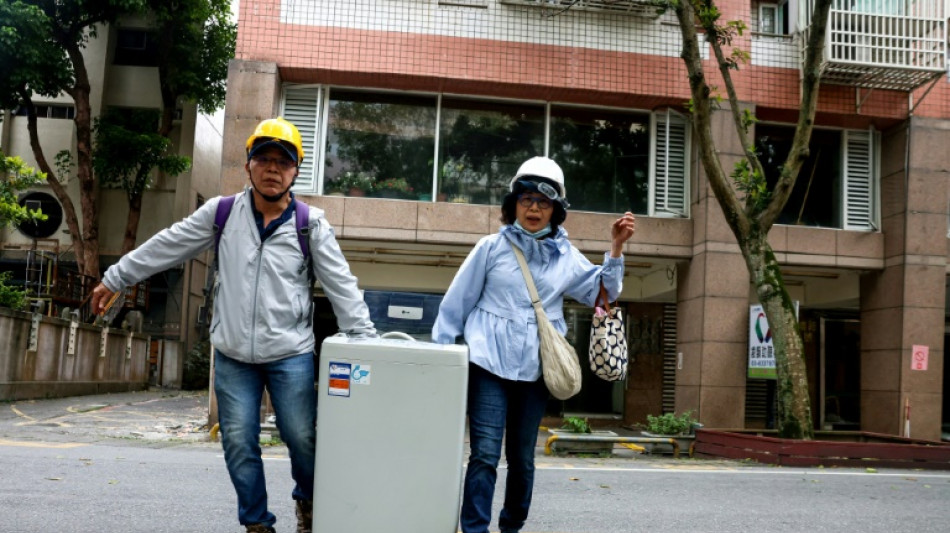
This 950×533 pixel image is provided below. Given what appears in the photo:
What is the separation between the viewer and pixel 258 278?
3.96m

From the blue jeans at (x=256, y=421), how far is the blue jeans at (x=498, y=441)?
70 cm

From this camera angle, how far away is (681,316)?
15.1 meters

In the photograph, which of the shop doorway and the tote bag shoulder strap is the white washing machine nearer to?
the tote bag shoulder strap

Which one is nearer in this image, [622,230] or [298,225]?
[298,225]

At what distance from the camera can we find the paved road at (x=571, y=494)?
5.53 meters

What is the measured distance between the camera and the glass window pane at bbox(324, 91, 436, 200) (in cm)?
1445

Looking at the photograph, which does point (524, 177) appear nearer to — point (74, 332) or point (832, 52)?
point (832, 52)

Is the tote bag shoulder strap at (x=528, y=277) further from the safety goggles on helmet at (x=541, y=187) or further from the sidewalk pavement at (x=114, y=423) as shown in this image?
the sidewalk pavement at (x=114, y=423)

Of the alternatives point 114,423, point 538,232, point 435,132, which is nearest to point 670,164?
point 435,132

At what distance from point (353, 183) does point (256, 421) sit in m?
10.7

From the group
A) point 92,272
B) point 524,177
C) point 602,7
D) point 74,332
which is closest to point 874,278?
point 602,7

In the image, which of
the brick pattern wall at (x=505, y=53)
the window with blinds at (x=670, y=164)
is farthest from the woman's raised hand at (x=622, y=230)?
the window with blinds at (x=670, y=164)

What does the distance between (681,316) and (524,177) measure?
37.0 feet

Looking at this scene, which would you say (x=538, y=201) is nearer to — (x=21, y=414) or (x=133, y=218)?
(x=21, y=414)
